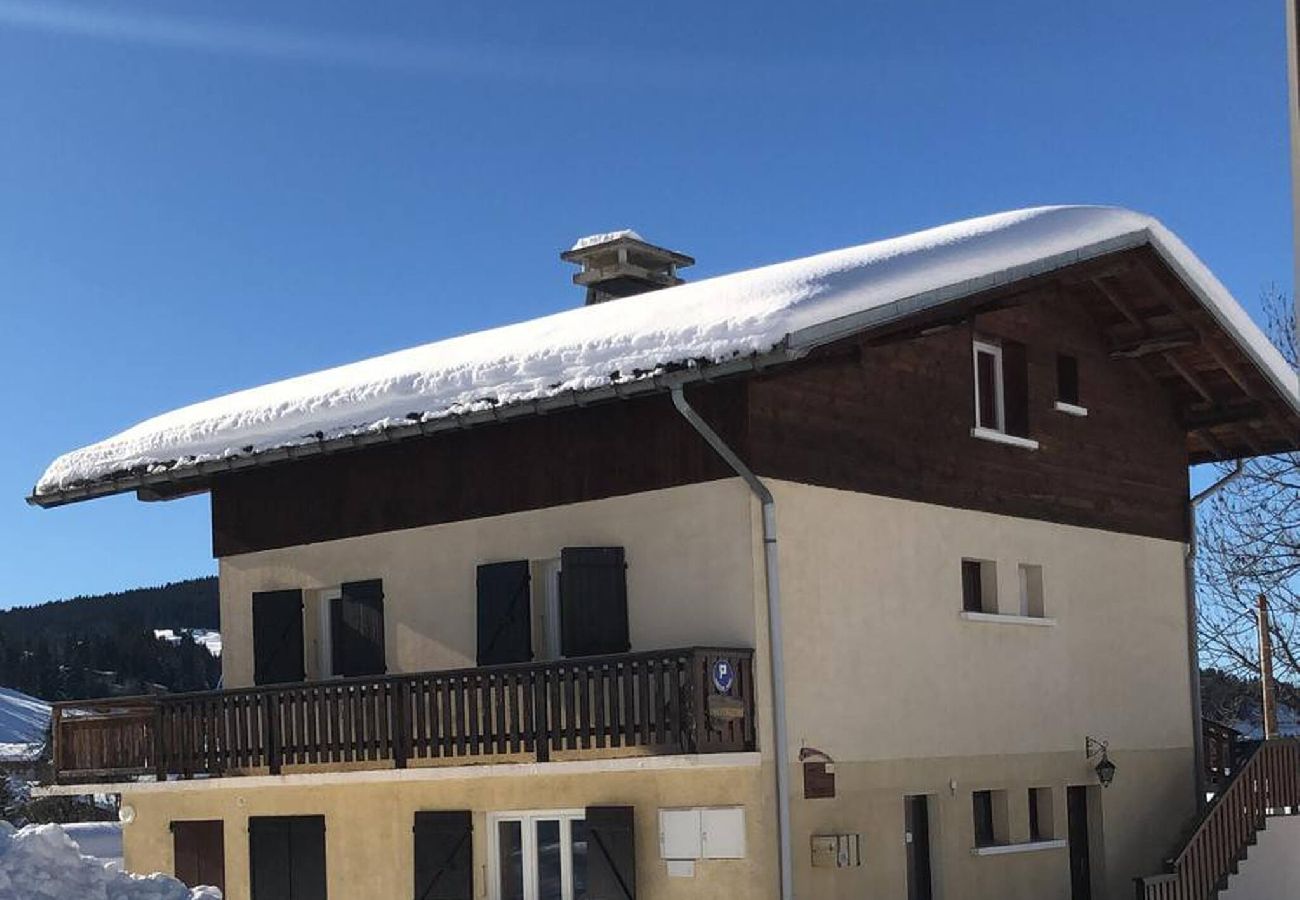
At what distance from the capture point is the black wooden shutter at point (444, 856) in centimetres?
1609

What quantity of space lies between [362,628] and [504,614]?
6.44 feet

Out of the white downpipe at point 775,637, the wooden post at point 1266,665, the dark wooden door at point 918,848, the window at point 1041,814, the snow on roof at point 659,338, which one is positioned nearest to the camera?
the snow on roof at point 659,338

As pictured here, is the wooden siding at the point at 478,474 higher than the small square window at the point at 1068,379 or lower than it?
lower

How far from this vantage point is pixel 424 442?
55.7 ft

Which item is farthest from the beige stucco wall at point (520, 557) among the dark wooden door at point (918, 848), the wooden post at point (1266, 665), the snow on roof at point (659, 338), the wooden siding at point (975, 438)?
the wooden post at point (1266, 665)

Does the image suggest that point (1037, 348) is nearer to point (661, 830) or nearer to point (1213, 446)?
point (1213, 446)

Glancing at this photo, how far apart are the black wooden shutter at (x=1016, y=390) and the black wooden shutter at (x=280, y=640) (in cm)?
717

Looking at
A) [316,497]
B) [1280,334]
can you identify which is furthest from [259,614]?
[1280,334]

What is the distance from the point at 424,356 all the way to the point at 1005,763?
22.4ft

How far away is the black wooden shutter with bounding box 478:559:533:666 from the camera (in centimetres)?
1600

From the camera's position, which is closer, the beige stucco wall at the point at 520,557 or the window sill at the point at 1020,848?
the beige stucco wall at the point at 520,557

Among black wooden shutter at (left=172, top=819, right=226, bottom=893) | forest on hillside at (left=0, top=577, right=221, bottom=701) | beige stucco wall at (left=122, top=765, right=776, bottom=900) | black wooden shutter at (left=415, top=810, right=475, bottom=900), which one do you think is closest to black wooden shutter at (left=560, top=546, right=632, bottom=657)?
beige stucco wall at (left=122, top=765, right=776, bottom=900)

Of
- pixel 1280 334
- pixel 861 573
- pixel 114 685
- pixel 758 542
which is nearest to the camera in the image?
pixel 758 542

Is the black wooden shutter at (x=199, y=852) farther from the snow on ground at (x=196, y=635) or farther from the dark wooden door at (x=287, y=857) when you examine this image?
the snow on ground at (x=196, y=635)
